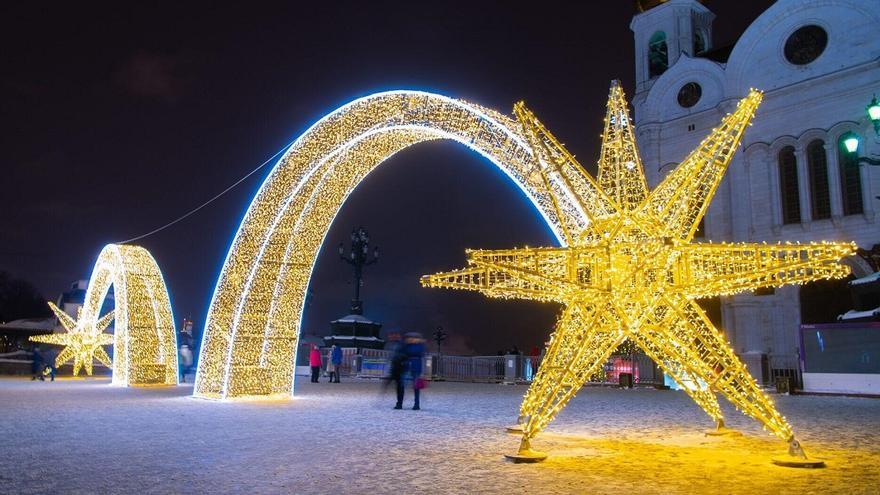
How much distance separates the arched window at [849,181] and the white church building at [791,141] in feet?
0.14

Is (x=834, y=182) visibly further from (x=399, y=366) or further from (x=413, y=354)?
(x=399, y=366)

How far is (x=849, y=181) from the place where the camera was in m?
29.7

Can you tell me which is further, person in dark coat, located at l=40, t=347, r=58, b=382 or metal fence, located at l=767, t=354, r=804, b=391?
person in dark coat, located at l=40, t=347, r=58, b=382

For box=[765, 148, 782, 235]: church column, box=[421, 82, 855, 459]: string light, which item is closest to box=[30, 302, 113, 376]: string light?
box=[421, 82, 855, 459]: string light

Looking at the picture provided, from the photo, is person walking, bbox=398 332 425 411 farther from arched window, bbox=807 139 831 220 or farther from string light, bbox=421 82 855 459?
arched window, bbox=807 139 831 220

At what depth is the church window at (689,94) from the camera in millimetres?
36812

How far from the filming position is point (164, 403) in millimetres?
14078

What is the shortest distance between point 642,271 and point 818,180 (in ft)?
89.1

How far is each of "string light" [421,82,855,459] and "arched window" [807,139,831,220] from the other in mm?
24713

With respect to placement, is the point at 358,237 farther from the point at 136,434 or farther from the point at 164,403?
the point at 136,434

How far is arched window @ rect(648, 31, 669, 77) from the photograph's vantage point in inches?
→ 1612

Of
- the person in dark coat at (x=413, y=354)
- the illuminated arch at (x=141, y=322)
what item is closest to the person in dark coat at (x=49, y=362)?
the illuminated arch at (x=141, y=322)

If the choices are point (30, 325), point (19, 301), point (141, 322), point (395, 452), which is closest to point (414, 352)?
point (395, 452)

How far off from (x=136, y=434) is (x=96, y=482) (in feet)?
10.9
